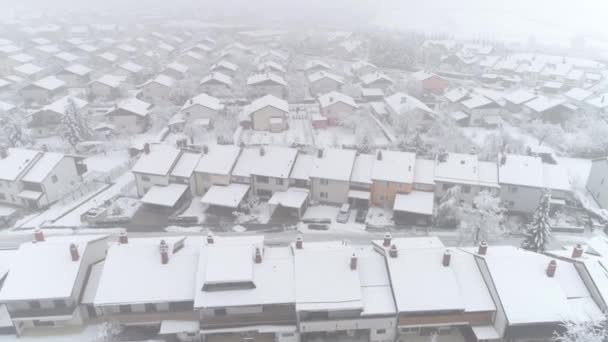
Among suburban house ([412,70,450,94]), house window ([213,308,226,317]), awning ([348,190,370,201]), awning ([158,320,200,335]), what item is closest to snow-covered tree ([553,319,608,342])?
house window ([213,308,226,317])

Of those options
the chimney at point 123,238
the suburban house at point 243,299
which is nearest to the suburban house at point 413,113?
the suburban house at point 243,299

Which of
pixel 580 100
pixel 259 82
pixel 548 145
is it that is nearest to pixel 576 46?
pixel 580 100

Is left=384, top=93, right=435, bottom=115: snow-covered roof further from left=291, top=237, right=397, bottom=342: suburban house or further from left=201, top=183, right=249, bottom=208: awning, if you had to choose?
left=291, top=237, right=397, bottom=342: suburban house

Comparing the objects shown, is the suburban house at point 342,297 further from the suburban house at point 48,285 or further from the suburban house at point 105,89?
the suburban house at point 105,89

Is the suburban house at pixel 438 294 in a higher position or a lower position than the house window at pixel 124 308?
higher

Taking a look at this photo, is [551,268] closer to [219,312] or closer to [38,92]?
[219,312]

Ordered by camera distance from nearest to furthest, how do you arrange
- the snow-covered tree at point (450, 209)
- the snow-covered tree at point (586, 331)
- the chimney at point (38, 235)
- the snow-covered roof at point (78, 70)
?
the snow-covered tree at point (586, 331)
the chimney at point (38, 235)
the snow-covered tree at point (450, 209)
the snow-covered roof at point (78, 70)
